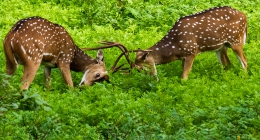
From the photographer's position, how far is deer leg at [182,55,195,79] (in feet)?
41.8

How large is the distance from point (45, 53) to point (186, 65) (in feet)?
9.10

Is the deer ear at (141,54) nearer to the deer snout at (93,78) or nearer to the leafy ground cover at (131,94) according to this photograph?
the leafy ground cover at (131,94)

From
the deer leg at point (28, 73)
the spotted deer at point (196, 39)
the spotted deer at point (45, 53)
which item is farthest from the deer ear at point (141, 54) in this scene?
the deer leg at point (28, 73)

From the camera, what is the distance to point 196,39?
12898 mm

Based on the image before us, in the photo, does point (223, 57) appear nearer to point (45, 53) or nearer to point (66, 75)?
point (66, 75)

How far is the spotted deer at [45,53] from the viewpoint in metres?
11.4

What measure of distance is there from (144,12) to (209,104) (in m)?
6.87

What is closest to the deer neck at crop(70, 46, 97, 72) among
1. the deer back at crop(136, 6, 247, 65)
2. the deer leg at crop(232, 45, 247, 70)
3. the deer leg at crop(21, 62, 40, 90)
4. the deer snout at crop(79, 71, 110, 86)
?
the deer snout at crop(79, 71, 110, 86)

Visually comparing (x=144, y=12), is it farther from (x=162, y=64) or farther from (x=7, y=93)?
(x=7, y=93)

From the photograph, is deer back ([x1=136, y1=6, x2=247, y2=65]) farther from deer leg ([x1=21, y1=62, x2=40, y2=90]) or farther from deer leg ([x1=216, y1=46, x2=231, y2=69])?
deer leg ([x1=21, y1=62, x2=40, y2=90])

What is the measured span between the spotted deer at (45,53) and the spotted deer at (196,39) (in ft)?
3.16

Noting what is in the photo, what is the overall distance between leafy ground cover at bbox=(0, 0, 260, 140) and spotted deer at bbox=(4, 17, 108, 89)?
0.35 metres

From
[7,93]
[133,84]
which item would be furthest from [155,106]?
[7,93]

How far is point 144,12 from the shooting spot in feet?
56.5
